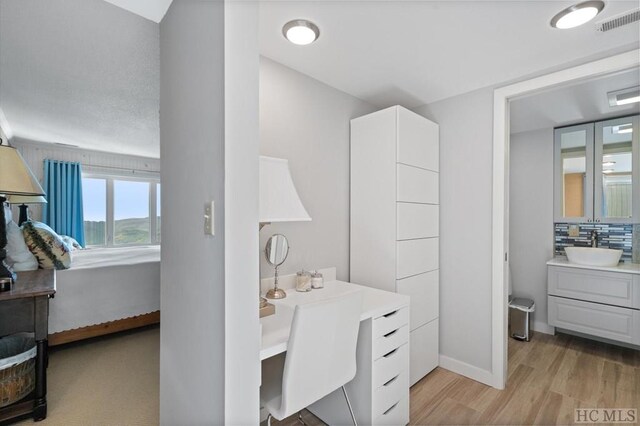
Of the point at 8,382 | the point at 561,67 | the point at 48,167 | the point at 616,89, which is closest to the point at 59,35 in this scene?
the point at 8,382

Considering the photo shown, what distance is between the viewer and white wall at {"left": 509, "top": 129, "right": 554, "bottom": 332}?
3.37 meters

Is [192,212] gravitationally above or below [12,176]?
below

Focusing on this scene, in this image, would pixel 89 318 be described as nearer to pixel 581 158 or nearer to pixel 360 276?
pixel 360 276

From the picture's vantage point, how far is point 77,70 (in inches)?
93.7

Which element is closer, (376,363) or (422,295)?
(376,363)

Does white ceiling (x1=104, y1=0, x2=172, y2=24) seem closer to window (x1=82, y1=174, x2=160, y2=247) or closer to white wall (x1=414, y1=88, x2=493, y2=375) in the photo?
white wall (x1=414, y1=88, x2=493, y2=375)

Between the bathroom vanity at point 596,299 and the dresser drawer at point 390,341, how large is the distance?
2.22 meters

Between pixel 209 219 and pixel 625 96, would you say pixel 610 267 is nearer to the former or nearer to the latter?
pixel 625 96

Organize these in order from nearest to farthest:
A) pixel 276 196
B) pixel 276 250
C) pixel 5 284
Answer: pixel 276 196 → pixel 5 284 → pixel 276 250

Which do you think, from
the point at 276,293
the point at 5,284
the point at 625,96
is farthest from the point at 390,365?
the point at 625,96

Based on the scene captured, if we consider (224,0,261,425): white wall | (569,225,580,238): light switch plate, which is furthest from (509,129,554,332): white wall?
(224,0,261,425): white wall

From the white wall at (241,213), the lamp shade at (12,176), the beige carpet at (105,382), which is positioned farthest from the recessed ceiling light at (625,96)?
the lamp shade at (12,176)

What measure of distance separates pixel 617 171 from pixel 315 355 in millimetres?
3548

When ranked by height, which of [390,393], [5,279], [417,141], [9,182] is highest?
[417,141]
